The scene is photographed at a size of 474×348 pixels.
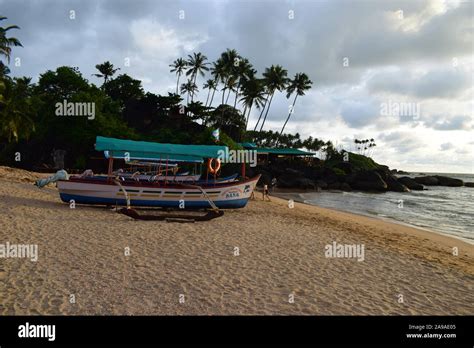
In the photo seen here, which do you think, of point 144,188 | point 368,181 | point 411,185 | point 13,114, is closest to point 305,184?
point 368,181

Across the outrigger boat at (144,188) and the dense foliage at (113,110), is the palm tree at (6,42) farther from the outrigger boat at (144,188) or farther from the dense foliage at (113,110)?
the outrigger boat at (144,188)

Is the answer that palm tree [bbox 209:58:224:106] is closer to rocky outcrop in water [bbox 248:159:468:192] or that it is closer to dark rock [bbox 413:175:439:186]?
rocky outcrop in water [bbox 248:159:468:192]

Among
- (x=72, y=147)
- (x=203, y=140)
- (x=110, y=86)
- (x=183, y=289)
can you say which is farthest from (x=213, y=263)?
(x=110, y=86)

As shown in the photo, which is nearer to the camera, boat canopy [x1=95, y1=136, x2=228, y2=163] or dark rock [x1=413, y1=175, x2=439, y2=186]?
boat canopy [x1=95, y1=136, x2=228, y2=163]

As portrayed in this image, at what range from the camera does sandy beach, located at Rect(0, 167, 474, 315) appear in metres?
5.69

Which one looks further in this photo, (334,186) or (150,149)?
(334,186)

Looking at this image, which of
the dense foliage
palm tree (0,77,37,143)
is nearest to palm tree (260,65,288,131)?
the dense foliage

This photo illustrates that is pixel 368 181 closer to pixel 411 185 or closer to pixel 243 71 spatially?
pixel 411 185

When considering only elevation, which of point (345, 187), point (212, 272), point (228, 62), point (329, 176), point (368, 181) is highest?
point (228, 62)

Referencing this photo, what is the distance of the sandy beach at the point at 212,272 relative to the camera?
18.7ft

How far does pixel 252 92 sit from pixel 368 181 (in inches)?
973

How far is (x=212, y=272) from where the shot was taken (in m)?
7.38

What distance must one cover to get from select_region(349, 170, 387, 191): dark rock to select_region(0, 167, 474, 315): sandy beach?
3914 cm
